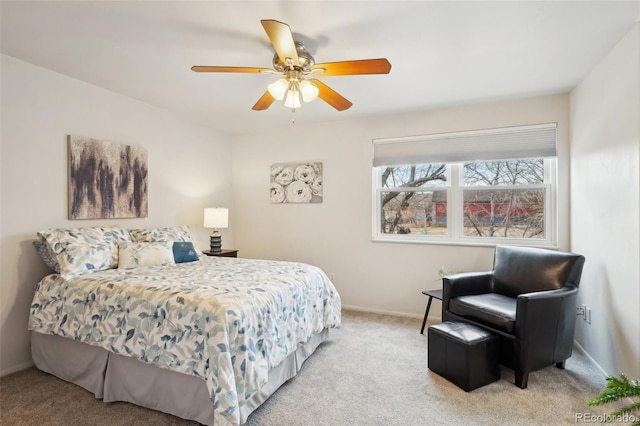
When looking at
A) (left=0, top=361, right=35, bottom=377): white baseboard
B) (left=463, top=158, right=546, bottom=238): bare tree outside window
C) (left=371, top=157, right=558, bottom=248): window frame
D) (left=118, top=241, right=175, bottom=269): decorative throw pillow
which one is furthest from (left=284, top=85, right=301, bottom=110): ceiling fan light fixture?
(left=0, top=361, right=35, bottom=377): white baseboard

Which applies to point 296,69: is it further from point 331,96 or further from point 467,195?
point 467,195

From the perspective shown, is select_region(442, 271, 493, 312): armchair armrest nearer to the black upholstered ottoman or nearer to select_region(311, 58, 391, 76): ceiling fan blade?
the black upholstered ottoman

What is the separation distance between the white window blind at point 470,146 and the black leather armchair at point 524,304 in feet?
3.53

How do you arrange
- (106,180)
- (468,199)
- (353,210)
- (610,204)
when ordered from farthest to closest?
(353,210) → (468,199) → (106,180) → (610,204)

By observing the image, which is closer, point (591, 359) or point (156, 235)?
point (591, 359)

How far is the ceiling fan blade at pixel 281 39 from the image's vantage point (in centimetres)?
160

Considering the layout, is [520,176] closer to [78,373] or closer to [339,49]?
[339,49]

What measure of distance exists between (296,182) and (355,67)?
8.10ft

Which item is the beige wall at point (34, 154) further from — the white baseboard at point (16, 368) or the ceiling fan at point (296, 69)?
the ceiling fan at point (296, 69)

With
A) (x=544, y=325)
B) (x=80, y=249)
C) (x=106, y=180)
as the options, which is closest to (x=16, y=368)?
(x=80, y=249)

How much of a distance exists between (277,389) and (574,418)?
184 centimetres

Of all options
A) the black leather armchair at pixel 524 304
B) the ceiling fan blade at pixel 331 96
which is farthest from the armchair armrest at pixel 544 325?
the ceiling fan blade at pixel 331 96

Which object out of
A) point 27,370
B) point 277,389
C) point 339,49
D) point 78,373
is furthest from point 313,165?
point 27,370

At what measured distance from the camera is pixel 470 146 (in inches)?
137
